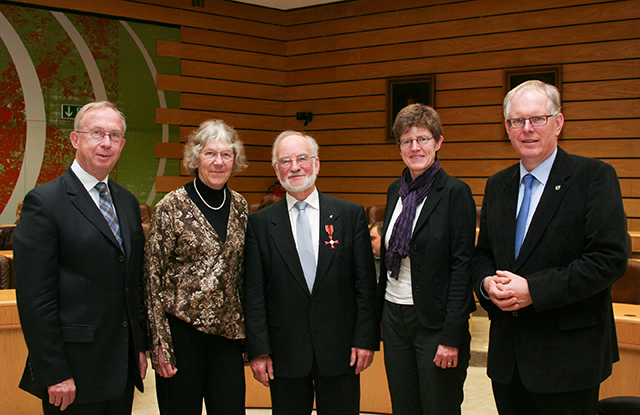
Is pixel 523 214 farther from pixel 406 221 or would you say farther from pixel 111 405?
pixel 111 405

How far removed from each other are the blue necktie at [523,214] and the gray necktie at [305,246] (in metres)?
0.79

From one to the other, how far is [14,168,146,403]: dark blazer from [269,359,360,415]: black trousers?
589mm

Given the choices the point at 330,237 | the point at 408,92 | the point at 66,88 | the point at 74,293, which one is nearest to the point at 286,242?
the point at 330,237

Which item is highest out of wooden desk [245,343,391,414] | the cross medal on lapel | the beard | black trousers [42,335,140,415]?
the beard

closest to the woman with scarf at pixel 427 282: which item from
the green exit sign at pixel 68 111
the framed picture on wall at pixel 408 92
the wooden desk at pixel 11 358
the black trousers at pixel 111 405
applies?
the black trousers at pixel 111 405

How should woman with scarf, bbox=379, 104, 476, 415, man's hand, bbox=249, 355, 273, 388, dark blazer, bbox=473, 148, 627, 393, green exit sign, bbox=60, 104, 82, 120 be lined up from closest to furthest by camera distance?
dark blazer, bbox=473, 148, 627, 393 < woman with scarf, bbox=379, 104, 476, 415 < man's hand, bbox=249, 355, 273, 388 < green exit sign, bbox=60, 104, 82, 120

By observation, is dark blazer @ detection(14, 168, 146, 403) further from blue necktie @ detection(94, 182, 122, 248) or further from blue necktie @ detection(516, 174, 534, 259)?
blue necktie @ detection(516, 174, 534, 259)

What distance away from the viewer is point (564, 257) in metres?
1.67

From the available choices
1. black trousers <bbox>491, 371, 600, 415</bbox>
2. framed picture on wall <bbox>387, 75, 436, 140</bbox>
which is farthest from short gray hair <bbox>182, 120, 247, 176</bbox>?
framed picture on wall <bbox>387, 75, 436, 140</bbox>

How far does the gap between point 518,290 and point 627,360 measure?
1657 mm

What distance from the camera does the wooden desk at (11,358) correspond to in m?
3.03

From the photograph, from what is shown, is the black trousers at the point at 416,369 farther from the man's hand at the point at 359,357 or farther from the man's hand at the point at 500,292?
the man's hand at the point at 500,292

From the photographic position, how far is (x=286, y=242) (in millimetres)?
2111

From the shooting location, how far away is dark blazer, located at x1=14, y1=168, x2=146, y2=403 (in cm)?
173
